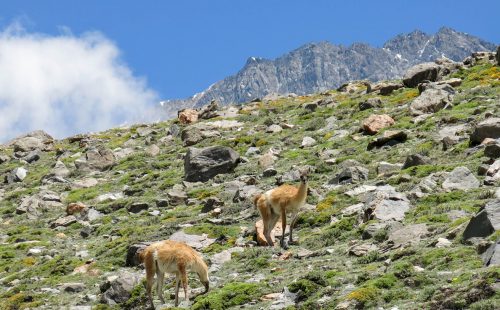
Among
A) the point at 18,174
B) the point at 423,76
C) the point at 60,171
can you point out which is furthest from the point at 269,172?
the point at 18,174

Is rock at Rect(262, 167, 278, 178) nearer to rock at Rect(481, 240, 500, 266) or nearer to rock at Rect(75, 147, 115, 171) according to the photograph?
rock at Rect(75, 147, 115, 171)

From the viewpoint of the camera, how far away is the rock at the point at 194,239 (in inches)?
1011

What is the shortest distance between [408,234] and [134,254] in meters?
10.4

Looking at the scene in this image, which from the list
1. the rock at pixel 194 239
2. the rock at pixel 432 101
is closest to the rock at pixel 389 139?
the rock at pixel 432 101

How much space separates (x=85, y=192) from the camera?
144ft

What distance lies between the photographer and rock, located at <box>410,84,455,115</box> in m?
43.1

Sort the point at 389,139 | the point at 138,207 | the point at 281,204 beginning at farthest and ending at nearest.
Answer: the point at 389,139 < the point at 138,207 < the point at 281,204

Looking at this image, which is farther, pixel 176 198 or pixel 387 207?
pixel 176 198

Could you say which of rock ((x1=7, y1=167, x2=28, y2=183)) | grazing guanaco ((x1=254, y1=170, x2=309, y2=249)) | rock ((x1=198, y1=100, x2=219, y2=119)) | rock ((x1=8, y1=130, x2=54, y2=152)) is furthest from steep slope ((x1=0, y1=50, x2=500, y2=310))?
rock ((x1=8, y1=130, x2=54, y2=152))

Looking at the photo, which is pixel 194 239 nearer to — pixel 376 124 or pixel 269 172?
pixel 269 172

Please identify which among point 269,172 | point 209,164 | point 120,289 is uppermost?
point 209,164

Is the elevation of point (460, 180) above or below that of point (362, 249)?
above

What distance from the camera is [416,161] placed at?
29.3 m

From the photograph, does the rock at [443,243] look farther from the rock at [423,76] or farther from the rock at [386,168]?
the rock at [423,76]
